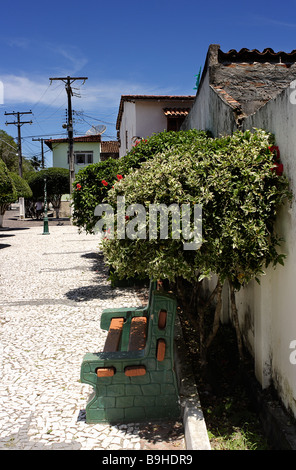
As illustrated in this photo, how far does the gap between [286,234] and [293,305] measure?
0.51 metres

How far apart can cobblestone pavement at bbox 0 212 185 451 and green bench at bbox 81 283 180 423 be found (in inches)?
4.7

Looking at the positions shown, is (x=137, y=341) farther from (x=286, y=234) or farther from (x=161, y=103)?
(x=161, y=103)

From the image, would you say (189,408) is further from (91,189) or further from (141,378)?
(91,189)

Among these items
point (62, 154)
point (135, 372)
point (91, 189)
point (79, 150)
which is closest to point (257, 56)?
point (91, 189)

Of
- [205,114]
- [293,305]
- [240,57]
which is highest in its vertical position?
[240,57]

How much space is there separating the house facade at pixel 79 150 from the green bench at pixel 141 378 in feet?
133

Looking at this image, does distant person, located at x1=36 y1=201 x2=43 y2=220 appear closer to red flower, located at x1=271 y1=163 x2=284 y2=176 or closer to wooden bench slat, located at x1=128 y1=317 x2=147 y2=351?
wooden bench slat, located at x1=128 y1=317 x2=147 y2=351

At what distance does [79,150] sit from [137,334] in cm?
4122

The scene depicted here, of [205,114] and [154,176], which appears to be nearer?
[154,176]

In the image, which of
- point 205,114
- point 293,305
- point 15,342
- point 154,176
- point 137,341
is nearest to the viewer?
point 293,305

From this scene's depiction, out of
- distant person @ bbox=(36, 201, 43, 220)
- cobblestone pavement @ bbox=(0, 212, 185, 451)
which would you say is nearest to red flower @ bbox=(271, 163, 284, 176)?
cobblestone pavement @ bbox=(0, 212, 185, 451)

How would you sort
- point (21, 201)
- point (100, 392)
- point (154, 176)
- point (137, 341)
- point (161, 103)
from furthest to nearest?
1. point (21, 201)
2. point (161, 103)
3. point (137, 341)
4. point (100, 392)
5. point (154, 176)
